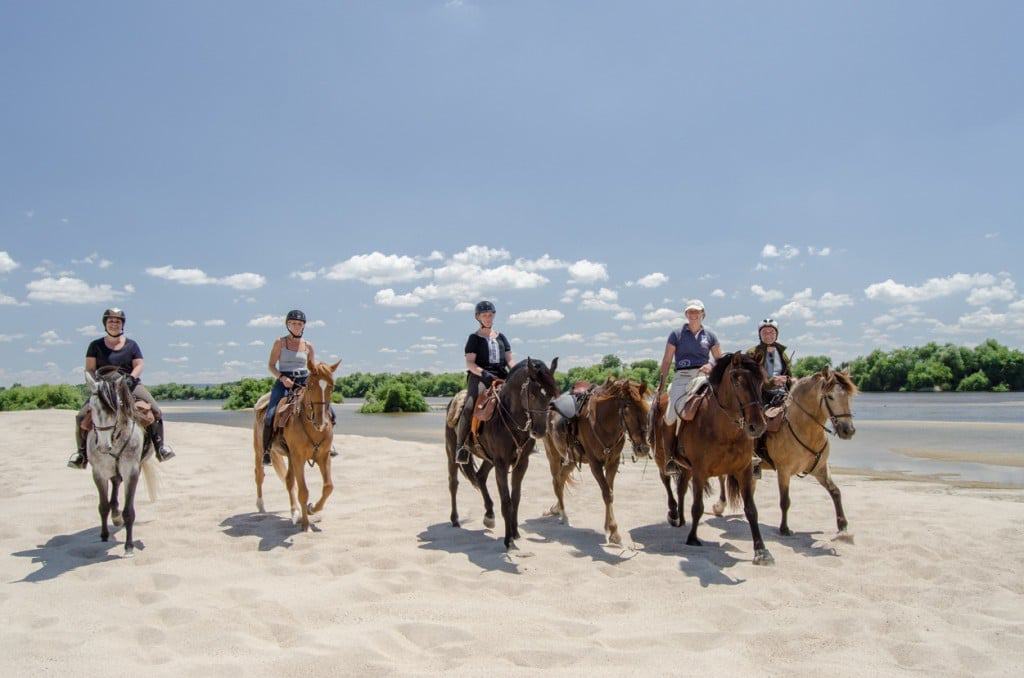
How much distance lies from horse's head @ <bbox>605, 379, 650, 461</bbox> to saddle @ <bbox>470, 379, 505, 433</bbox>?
1.44m

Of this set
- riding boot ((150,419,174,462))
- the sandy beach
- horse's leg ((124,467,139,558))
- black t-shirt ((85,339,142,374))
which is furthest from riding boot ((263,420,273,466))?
black t-shirt ((85,339,142,374))

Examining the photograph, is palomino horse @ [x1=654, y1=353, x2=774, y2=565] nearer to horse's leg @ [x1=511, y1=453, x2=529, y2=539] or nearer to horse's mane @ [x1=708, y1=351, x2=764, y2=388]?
horse's mane @ [x1=708, y1=351, x2=764, y2=388]

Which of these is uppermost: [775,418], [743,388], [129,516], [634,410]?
[743,388]

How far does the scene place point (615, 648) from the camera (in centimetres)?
441

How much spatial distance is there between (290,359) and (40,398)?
3508 cm

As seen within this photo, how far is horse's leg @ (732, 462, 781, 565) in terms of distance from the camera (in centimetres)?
643

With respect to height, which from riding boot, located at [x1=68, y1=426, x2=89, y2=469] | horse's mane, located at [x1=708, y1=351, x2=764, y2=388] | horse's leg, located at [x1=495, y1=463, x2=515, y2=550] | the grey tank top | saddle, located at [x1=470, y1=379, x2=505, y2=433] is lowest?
horse's leg, located at [x1=495, y1=463, x2=515, y2=550]

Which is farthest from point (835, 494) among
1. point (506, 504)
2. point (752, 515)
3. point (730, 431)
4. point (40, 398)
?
point (40, 398)

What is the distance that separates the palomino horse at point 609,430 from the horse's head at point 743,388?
3.43 ft

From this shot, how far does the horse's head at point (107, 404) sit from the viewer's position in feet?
22.2

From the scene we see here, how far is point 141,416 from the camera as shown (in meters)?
7.31

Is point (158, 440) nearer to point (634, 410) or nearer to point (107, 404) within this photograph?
point (107, 404)

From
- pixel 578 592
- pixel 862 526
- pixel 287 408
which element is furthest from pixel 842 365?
pixel 287 408

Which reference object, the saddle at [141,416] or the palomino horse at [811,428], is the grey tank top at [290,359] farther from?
the palomino horse at [811,428]
